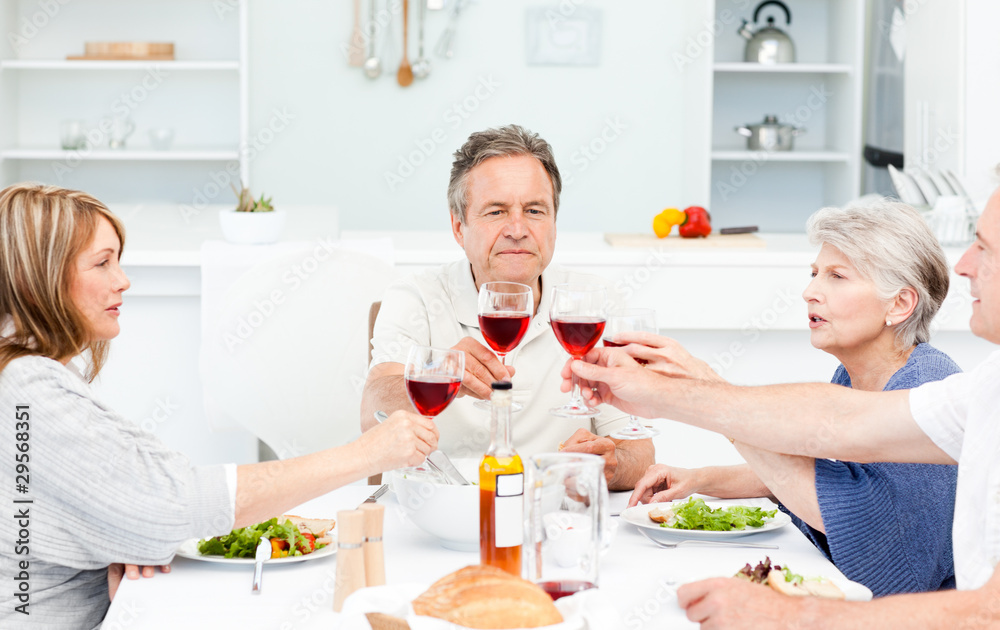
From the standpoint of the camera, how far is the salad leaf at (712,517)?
55.5 inches

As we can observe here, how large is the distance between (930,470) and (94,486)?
120cm

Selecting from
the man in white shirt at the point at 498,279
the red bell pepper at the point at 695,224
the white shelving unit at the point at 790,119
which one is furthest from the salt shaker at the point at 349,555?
the white shelving unit at the point at 790,119

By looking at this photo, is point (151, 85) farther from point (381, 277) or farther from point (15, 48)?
point (381, 277)

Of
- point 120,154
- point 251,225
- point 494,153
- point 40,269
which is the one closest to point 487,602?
point 40,269

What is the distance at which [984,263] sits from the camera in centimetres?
117

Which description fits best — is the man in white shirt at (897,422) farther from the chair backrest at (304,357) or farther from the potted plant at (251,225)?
the potted plant at (251,225)

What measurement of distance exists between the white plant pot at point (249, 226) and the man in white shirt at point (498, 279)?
899 millimetres

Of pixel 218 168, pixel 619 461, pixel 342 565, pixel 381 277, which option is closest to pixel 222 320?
pixel 381 277

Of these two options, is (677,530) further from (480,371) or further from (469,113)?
(469,113)

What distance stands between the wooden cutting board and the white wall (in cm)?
204

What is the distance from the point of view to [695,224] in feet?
10.4

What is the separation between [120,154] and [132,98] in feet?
1.67

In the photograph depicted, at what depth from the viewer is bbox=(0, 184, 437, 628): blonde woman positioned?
1200 millimetres

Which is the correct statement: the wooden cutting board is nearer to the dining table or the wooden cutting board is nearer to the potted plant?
the potted plant
